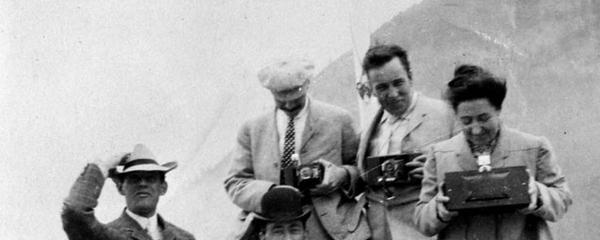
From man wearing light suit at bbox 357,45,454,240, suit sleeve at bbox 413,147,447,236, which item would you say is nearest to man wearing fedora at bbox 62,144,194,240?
man wearing light suit at bbox 357,45,454,240

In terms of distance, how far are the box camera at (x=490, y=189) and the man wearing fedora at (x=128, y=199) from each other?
178cm

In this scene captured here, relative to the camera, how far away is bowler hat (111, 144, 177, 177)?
17.4 feet

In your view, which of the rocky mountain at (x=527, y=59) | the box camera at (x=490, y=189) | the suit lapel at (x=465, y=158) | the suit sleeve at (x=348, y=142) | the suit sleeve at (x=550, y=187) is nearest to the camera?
the box camera at (x=490, y=189)

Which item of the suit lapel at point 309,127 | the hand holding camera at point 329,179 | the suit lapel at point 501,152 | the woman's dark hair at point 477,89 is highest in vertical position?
the woman's dark hair at point 477,89

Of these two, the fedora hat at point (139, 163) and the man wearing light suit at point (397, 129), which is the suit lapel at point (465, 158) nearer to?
the man wearing light suit at point (397, 129)

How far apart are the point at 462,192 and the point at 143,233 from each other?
73.6 inches

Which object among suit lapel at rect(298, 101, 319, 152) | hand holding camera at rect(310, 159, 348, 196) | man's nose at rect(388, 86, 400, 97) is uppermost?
man's nose at rect(388, 86, 400, 97)

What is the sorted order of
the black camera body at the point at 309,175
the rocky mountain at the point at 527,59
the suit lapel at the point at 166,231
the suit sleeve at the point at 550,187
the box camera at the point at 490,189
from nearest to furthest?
the box camera at the point at 490,189, the suit sleeve at the point at 550,187, the black camera body at the point at 309,175, the suit lapel at the point at 166,231, the rocky mountain at the point at 527,59

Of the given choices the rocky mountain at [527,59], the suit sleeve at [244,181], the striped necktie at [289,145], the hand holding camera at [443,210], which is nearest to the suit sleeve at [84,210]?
the suit sleeve at [244,181]

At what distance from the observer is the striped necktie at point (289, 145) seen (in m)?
5.37

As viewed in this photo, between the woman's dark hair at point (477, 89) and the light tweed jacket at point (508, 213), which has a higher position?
the woman's dark hair at point (477, 89)

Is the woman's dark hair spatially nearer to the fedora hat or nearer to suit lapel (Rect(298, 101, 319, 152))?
suit lapel (Rect(298, 101, 319, 152))

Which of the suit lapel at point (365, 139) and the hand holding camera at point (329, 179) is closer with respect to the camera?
the hand holding camera at point (329, 179)

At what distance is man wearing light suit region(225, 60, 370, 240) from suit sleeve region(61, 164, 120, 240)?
75cm
